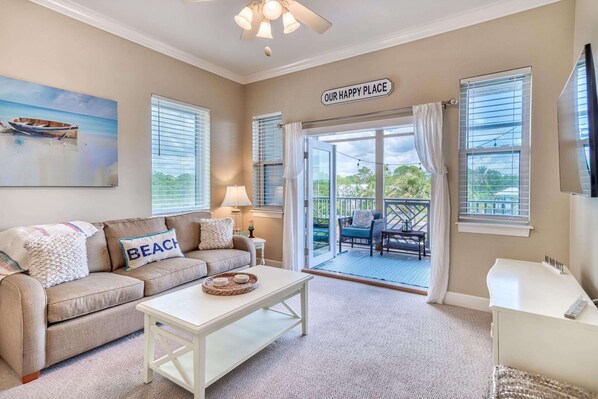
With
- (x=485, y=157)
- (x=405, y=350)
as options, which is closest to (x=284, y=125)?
(x=485, y=157)

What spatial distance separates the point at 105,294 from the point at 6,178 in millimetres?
1328

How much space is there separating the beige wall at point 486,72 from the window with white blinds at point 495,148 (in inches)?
3.1

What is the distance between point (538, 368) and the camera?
146cm

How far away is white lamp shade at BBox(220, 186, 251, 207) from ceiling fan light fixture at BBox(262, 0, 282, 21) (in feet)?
8.41

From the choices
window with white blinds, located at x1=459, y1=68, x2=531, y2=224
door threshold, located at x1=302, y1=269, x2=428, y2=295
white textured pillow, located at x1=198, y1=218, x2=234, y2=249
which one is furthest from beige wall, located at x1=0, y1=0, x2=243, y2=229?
window with white blinds, located at x1=459, y1=68, x2=531, y2=224

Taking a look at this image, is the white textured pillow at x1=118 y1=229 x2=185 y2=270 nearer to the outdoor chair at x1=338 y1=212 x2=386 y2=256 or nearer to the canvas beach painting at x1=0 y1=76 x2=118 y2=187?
the canvas beach painting at x1=0 y1=76 x2=118 y2=187

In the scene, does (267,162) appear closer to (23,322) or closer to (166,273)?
(166,273)

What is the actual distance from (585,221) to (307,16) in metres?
2.50

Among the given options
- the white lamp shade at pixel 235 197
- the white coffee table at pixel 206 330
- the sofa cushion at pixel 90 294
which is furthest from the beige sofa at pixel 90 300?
the white lamp shade at pixel 235 197

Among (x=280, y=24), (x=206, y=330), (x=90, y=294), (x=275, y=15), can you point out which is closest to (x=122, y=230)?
(x=90, y=294)

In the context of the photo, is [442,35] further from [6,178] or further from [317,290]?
[6,178]

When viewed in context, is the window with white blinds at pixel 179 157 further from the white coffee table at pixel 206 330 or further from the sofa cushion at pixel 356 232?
the sofa cushion at pixel 356 232

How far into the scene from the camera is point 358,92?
373cm

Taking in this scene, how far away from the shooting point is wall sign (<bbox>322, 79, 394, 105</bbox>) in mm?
3545
